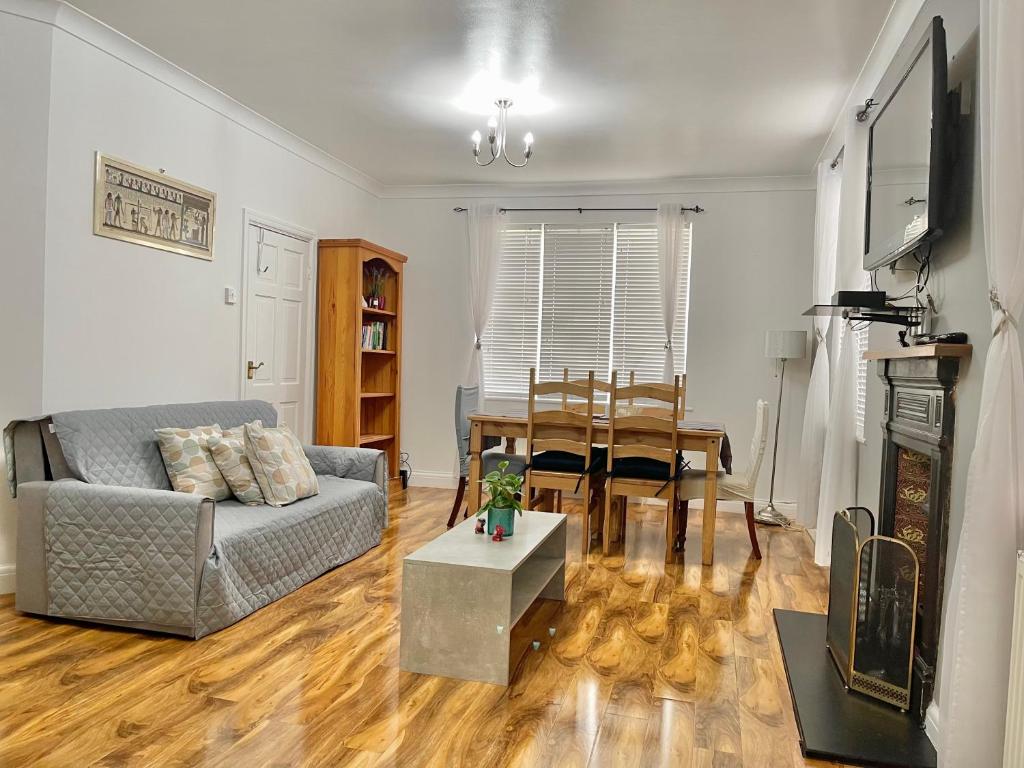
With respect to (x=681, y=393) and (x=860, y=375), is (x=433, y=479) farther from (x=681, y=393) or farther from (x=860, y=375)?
(x=860, y=375)

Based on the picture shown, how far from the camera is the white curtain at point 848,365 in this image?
12.3 feet

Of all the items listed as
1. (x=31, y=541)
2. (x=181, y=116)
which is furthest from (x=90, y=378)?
(x=181, y=116)

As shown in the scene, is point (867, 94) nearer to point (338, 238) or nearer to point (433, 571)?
point (433, 571)

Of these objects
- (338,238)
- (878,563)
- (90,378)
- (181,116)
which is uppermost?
(181,116)

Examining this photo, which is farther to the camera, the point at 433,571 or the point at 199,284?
the point at 199,284

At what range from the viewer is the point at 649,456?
437 centimetres

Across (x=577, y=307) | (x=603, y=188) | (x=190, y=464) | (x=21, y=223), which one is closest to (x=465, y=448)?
(x=577, y=307)

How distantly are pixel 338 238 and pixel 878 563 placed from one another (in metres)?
4.75

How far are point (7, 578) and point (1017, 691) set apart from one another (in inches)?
148

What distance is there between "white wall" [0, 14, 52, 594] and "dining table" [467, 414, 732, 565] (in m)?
2.40

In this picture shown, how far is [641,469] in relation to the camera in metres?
4.51

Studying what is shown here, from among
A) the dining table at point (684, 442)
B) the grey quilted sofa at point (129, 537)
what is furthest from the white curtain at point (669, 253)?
the grey quilted sofa at point (129, 537)

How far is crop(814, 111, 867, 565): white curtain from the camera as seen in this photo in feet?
12.3

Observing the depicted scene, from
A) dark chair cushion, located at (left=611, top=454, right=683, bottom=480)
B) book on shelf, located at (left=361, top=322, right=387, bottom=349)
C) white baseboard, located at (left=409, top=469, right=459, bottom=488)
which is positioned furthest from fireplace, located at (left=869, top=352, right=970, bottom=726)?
white baseboard, located at (left=409, top=469, right=459, bottom=488)
